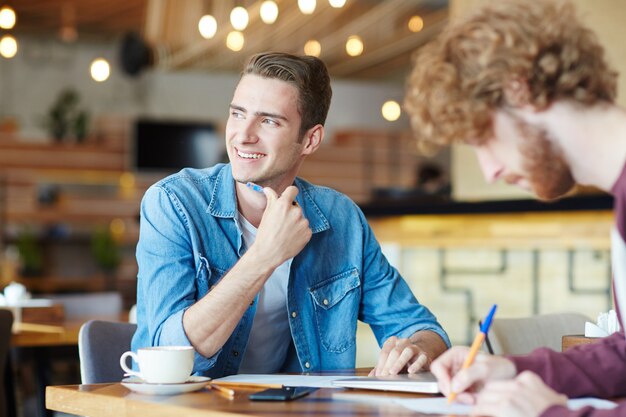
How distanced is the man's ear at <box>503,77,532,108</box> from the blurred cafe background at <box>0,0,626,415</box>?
289 cm

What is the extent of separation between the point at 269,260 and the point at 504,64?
2.41ft

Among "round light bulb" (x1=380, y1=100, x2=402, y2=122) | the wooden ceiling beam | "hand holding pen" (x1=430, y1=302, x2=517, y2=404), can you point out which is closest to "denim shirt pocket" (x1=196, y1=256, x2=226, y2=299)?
"hand holding pen" (x1=430, y1=302, x2=517, y2=404)

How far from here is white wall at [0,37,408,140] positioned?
14055 millimetres

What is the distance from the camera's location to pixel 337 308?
216 cm

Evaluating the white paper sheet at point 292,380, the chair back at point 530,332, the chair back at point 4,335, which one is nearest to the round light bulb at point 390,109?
the chair back at point 4,335

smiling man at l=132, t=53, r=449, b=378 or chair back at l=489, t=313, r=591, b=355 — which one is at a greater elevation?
smiling man at l=132, t=53, r=449, b=378

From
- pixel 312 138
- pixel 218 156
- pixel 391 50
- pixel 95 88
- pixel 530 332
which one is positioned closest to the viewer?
pixel 312 138

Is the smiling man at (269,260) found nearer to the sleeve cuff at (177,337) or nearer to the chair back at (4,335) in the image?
the sleeve cuff at (177,337)

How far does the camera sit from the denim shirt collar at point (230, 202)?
6.84 feet

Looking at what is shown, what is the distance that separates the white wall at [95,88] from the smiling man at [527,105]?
13.2 meters

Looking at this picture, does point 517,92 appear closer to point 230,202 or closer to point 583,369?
point 583,369

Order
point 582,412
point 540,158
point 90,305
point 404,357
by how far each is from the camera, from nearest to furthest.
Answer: point 582,412, point 540,158, point 404,357, point 90,305

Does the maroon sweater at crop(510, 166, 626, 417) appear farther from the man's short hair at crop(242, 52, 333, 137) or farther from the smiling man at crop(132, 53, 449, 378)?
the man's short hair at crop(242, 52, 333, 137)

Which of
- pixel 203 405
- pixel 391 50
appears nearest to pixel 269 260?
pixel 203 405
